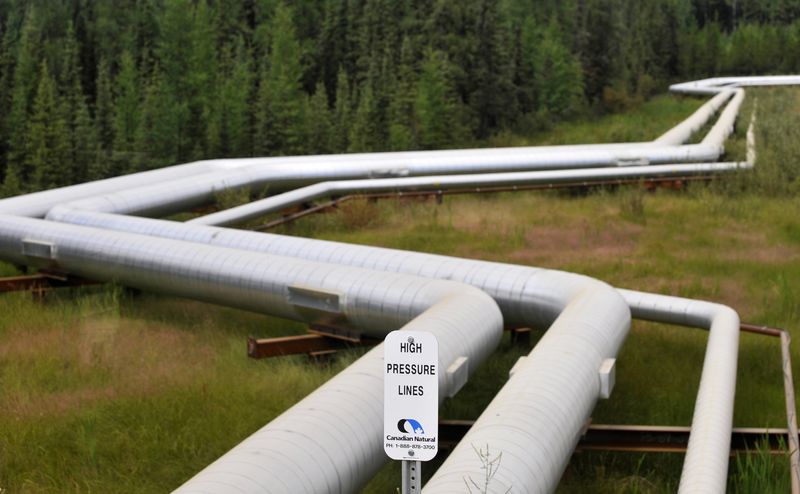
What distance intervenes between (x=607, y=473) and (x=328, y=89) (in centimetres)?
6013

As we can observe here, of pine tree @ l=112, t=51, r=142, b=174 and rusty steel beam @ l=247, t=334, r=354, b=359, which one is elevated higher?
rusty steel beam @ l=247, t=334, r=354, b=359

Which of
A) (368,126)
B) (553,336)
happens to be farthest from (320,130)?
(553,336)

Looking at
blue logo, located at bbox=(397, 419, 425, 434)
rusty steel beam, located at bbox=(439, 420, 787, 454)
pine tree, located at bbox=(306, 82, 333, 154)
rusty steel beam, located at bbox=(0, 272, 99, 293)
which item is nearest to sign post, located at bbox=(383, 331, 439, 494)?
blue logo, located at bbox=(397, 419, 425, 434)

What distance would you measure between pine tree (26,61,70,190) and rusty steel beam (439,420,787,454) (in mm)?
48281

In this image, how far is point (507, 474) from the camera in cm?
648

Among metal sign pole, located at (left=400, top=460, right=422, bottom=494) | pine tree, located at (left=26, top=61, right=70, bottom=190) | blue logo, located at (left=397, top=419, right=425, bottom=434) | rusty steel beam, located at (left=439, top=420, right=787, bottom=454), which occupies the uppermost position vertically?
blue logo, located at (left=397, top=419, right=425, bottom=434)

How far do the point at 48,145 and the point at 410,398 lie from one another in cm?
5515

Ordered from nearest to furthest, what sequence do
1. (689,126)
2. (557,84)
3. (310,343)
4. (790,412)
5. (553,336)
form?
1. (790,412)
2. (553,336)
3. (310,343)
4. (689,126)
5. (557,84)

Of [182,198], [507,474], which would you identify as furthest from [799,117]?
[507,474]

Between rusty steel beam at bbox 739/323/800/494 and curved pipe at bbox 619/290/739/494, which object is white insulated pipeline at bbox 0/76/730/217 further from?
rusty steel beam at bbox 739/323/800/494

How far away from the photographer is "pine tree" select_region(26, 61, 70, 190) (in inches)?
2122

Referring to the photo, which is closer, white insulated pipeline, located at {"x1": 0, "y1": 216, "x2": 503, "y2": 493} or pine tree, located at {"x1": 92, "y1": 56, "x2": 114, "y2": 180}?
white insulated pipeline, located at {"x1": 0, "y1": 216, "x2": 503, "y2": 493}

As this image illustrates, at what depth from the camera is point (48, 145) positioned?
183 ft

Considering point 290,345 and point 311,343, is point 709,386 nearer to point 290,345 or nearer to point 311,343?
point 311,343
